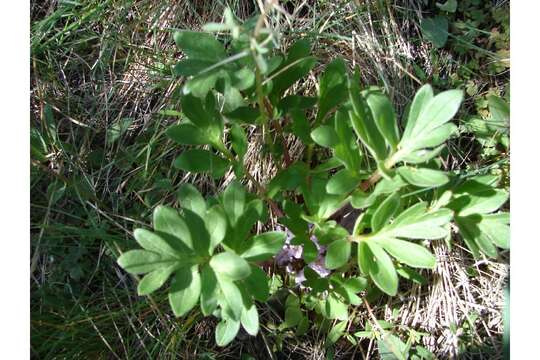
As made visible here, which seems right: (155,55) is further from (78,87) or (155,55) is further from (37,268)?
(37,268)

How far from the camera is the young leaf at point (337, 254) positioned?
176 centimetres

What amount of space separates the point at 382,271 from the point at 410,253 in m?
0.10

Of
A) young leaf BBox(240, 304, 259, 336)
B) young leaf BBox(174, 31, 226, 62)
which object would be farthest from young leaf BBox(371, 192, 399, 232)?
young leaf BBox(174, 31, 226, 62)

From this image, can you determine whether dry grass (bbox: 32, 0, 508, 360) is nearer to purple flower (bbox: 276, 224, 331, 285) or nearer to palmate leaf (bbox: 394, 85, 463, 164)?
purple flower (bbox: 276, 224, 331, 285)

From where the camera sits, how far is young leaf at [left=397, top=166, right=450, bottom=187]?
1.60m

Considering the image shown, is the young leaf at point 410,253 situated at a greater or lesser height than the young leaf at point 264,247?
greater

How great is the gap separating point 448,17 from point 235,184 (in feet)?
4.23

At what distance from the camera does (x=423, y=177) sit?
1630 millimetres

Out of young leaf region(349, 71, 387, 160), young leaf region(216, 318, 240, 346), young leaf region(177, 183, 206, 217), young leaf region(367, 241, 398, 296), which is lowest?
young leaf region(216, 318, 240, 346)

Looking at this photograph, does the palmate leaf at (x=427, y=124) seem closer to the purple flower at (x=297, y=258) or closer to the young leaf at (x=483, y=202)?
the young leaf at (x=483, y=202)

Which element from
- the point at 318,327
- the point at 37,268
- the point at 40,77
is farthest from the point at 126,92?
the point at 318,327

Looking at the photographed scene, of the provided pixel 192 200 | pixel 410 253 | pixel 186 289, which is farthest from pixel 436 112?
pixel 186 289

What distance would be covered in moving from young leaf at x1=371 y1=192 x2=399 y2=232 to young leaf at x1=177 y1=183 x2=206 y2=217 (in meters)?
0.50

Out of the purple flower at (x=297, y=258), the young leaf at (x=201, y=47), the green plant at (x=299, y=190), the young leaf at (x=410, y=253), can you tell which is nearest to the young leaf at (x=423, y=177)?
the green plant at (x=299, y=190)
